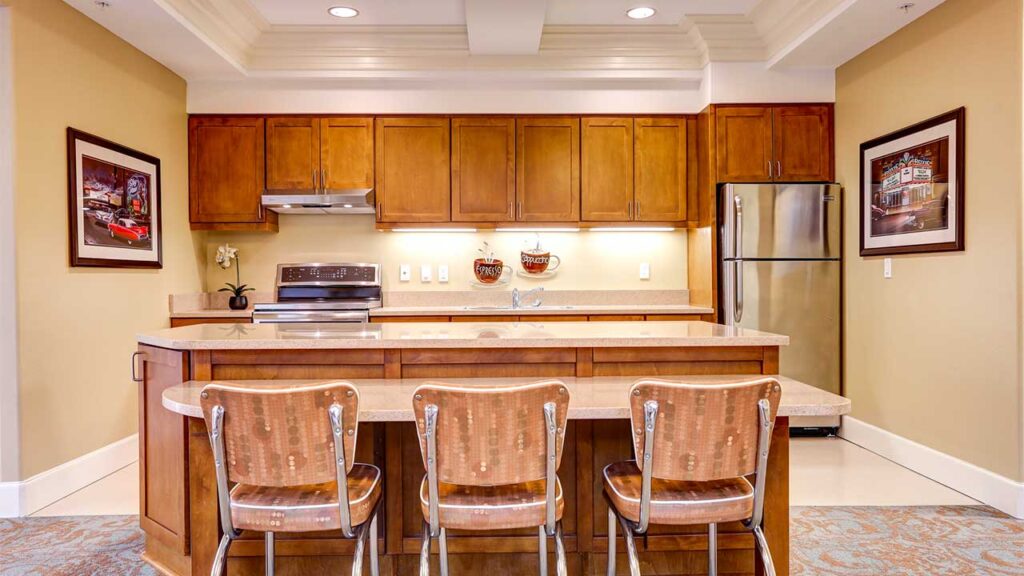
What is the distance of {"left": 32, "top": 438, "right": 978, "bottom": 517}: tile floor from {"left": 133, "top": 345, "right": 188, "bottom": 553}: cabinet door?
2.49 ft

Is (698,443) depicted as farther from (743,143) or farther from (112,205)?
(112,205)

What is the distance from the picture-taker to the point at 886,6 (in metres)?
3.13

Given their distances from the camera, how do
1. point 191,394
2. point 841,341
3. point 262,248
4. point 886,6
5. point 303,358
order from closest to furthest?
point 191,394 < point 303,358 < point 886,6 < point 841,341 < point 262,248

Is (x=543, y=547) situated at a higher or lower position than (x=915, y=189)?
lower

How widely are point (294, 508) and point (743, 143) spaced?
3713 mm

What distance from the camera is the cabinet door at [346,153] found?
429 cm

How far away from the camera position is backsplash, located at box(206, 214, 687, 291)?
A: 4.62 meters

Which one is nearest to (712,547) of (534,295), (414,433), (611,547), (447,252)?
(611,547)

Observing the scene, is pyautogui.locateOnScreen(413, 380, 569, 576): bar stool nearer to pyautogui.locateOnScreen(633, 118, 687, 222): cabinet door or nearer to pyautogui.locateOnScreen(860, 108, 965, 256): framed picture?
pyautogui.locateOnScreen(860, 108, 965, 256): framed picture

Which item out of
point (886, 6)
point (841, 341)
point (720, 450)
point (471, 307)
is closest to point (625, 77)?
point (886, 6)

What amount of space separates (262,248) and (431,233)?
133cm

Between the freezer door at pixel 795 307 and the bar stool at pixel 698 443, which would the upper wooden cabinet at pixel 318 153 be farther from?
the bar stool at pixel 698 443

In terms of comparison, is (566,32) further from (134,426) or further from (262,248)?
(134,426)

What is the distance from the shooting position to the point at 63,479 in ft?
9.78
